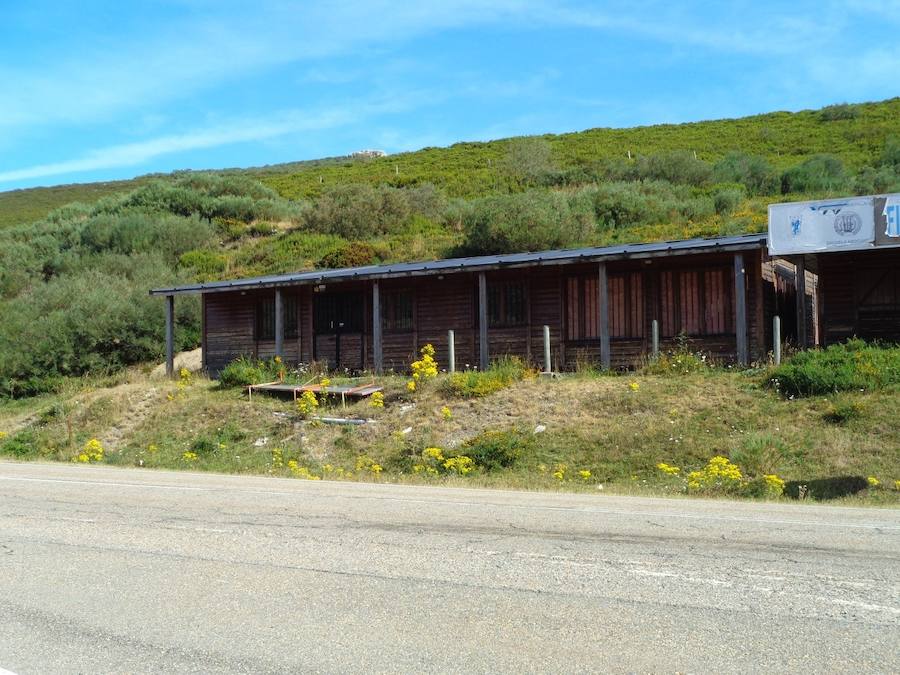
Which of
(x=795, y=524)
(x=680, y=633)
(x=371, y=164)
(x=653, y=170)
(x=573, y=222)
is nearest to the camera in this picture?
(x=680, y=633)

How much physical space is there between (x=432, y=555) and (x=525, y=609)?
163 cm

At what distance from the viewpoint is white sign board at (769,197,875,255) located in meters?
19.3

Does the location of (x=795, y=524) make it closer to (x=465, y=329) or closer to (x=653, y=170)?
(x=465, y=329)

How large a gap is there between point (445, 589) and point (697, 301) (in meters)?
16.8

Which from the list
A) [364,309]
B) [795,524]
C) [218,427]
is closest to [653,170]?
[364,309]

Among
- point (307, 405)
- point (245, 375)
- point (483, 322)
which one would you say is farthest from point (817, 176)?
point (307, 405)

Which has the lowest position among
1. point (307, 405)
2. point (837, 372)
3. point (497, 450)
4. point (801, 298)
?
point (497, 450)

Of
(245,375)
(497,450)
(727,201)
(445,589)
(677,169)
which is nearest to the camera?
(445,589)

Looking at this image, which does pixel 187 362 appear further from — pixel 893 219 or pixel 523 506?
pixel 523 506

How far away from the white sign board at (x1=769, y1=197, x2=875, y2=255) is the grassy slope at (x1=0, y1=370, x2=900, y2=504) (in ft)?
10.4

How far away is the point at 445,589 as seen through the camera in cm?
633

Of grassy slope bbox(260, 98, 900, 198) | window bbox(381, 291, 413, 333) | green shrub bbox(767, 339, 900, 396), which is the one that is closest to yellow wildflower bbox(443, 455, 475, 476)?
green shrub bbox(767, 339, 900, 396)

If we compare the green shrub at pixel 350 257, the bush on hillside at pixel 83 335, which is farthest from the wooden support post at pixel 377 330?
the green shrub at pixel 350 257

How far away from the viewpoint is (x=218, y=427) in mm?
22172
